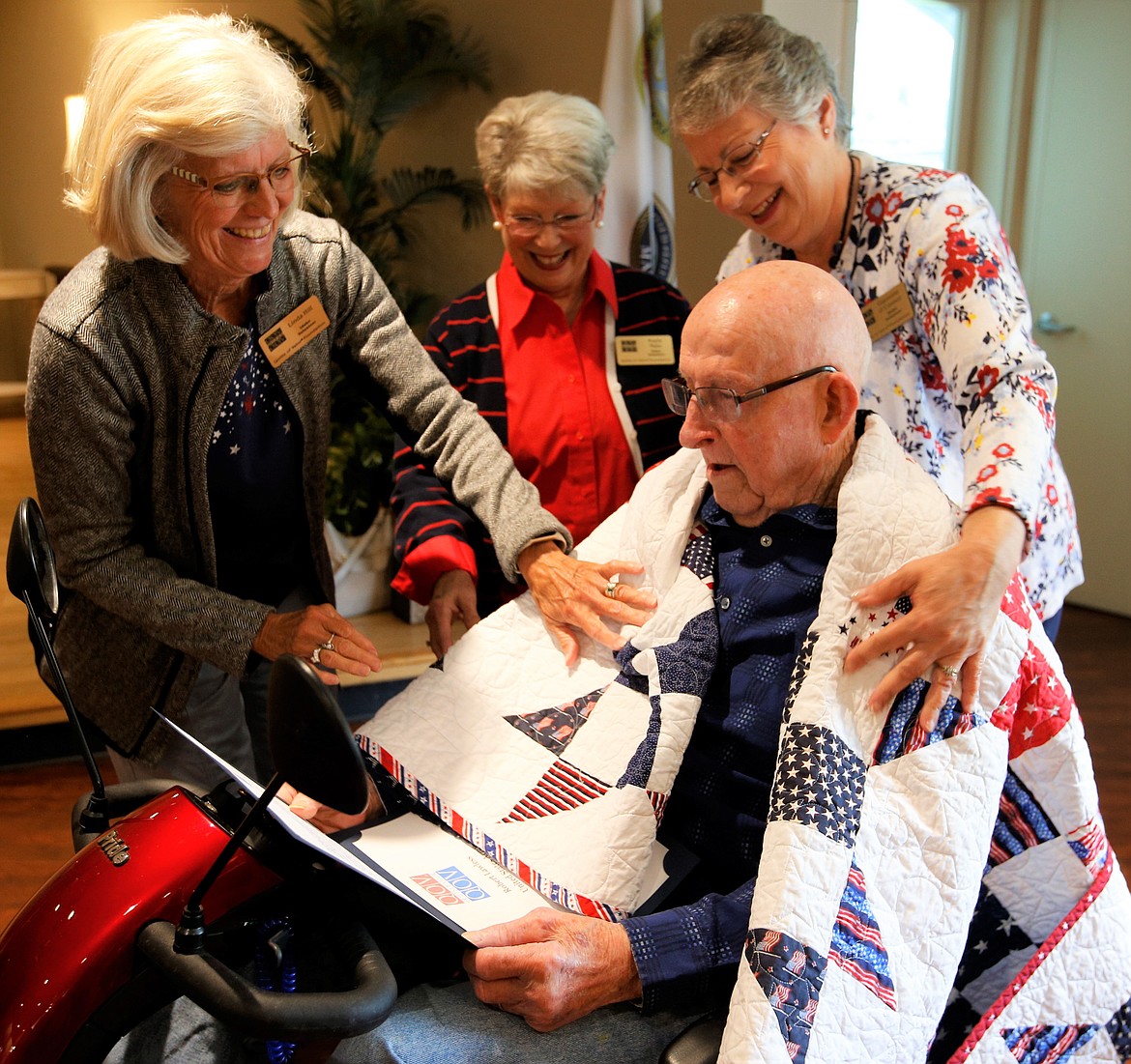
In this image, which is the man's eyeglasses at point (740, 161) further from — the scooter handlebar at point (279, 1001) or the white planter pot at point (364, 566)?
the white planter pot at point (364, 566)

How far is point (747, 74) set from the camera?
76.0 inches

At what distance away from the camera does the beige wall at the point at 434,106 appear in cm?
363

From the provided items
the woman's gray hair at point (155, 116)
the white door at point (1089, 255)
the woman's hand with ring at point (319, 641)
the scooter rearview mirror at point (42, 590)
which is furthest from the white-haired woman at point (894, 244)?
the white door at point (1089, 255)

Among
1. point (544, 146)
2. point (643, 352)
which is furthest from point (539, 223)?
point (643, 352)

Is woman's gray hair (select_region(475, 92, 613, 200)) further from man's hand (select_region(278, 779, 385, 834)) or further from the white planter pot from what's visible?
the white planter pot

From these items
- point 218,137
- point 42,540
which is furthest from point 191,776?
point 218,137

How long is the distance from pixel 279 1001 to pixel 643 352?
1603 mm

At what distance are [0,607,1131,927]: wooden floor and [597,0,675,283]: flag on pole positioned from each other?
Result: 2.29m

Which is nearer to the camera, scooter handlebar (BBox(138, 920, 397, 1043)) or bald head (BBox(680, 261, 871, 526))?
scooter handlebar (BBox(138, 920, 397, 1043))

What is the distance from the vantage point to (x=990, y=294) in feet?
5.92

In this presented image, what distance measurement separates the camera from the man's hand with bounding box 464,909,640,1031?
129 centimetres

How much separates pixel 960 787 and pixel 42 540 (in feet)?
3.99

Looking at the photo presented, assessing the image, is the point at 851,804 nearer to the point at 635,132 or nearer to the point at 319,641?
the point at 319,641

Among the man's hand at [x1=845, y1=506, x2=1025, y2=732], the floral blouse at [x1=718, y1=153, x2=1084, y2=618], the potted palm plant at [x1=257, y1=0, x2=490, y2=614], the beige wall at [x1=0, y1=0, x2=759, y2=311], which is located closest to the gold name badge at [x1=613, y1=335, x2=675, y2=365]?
the floral blouse at [x1=718, y1=153, x2=1084, y2=618]
